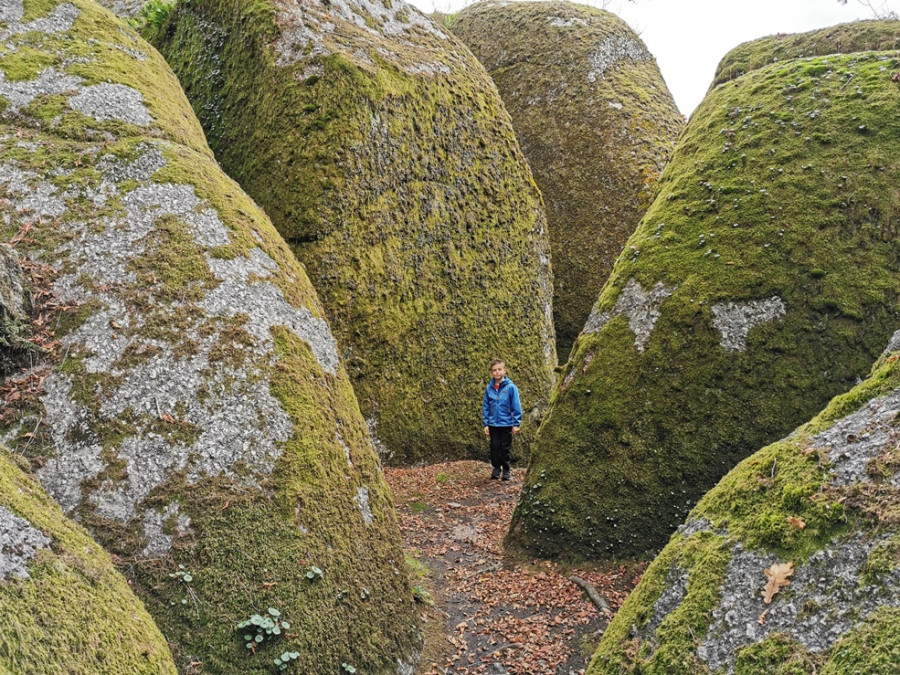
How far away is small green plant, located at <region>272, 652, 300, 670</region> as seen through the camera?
5.09 metres

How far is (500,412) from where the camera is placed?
36.4ft

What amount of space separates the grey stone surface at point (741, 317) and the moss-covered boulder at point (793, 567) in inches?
122

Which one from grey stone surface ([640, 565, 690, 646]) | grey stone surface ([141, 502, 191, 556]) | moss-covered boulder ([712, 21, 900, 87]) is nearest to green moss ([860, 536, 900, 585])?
grey stone surface ([640, 565, 690, 646])

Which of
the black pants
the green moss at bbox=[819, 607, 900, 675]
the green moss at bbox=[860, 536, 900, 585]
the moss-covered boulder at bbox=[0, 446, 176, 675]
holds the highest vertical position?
the green moss at bbox=[860, 536, 900, 585]

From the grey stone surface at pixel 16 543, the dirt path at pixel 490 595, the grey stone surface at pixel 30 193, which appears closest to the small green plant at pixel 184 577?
the grey stone surface at pixel 16 543

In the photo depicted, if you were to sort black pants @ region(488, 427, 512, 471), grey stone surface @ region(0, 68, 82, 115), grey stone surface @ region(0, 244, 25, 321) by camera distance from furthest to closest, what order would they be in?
black pants @ region(488, 427, 512, 471)
grey stone surface @ region(0, 68, 82, 115)
grey stone surface @ region(0, 244, 25, 321)

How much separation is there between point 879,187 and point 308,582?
797cm

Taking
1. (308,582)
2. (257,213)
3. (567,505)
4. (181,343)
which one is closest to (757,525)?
(308,582)

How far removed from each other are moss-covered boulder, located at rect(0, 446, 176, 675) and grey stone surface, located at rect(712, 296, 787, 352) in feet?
21.9

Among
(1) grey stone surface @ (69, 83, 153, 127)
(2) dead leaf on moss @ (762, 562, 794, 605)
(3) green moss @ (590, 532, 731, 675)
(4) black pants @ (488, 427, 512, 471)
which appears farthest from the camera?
(4) black pants @ (488, 427, 512, 471)

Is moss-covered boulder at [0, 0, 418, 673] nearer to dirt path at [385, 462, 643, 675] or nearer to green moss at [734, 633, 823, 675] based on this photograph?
dirt path at [385, 462, 643, 675]

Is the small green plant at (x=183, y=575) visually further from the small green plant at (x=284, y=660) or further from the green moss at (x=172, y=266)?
the green moss at (x=172, y=266)

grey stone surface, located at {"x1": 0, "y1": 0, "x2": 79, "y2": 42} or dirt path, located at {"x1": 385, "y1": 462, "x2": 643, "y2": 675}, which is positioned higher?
grey stone surface, located at {"x1": 0, "y1": 0, "x2": 79, "y2": 42}

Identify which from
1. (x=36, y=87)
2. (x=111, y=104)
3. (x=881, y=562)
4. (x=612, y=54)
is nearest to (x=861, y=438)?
(x=881, y=562)
